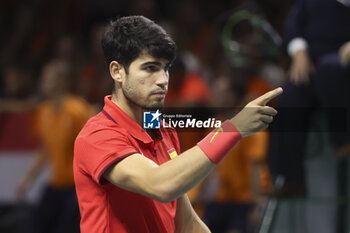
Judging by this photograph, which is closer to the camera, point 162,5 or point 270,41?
point 270,41

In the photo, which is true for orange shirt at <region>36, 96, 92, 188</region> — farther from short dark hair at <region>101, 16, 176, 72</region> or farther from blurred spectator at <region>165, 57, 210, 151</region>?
short dark hair at <region>101, 16, 176, 72</region>

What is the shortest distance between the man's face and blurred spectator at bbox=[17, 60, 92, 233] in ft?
10.8

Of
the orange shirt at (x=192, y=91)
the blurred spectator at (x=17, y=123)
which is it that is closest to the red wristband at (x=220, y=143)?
the orange shirt at (x=192, y=91)

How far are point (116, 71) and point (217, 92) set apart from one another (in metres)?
2.55

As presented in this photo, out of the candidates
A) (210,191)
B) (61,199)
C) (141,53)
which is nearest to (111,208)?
(141,53)

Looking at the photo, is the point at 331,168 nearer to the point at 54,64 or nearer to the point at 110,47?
the point at 110,47

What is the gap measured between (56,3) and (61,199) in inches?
88.3

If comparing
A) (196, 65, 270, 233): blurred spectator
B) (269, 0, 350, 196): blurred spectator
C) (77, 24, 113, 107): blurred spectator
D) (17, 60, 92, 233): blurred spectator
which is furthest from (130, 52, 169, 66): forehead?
(77, 24, 113, 107): blurred spectator

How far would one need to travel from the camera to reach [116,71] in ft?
7.07

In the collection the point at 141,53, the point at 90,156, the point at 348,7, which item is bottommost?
the point at 90,156

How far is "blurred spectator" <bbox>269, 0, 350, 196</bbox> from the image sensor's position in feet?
10.2

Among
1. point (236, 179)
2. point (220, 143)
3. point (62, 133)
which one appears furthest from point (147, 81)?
point (62, 133)

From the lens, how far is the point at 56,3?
696cm

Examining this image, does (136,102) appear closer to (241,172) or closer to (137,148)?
(137,148)
